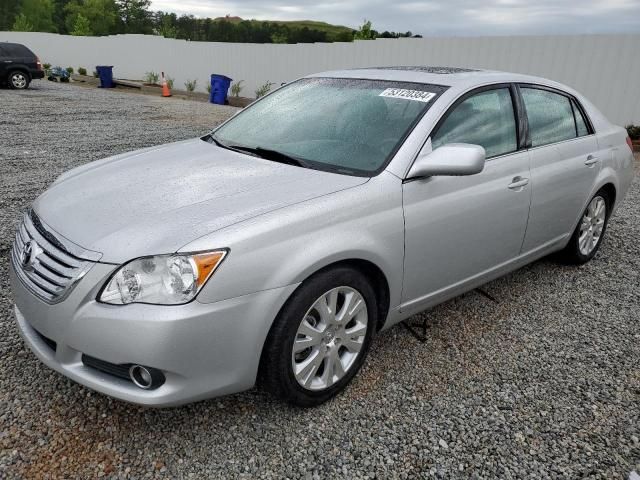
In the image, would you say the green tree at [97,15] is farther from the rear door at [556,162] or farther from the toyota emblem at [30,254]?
the toyota emblem at [30,254]

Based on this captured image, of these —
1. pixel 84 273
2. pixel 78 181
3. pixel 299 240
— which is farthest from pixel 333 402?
pixel 78 181

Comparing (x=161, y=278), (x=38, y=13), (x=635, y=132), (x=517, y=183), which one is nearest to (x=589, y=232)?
(x=517, y=183)

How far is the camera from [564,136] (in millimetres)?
3963

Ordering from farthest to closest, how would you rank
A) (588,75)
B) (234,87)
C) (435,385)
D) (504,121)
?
(234,87) → (588,75) → (504,121) → (435,385)

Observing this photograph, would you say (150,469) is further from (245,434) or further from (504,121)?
(504,121)

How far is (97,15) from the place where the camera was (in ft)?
279

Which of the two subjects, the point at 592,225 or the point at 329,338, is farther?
the point at 592,225

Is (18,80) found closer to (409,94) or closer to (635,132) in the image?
(635,132)

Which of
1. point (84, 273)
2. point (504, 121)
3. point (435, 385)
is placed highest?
point (504, 121)

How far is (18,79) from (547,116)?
65.8 feet

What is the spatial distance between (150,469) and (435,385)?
1497 mm

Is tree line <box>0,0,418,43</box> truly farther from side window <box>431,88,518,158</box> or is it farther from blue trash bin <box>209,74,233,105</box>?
side window <box>431,88,518,158</box>

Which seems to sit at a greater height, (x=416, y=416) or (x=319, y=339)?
(x=319, y=339)

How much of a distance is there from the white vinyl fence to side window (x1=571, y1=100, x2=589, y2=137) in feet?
30.2
